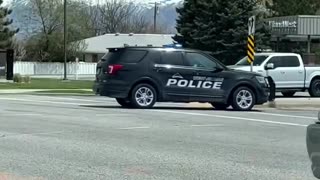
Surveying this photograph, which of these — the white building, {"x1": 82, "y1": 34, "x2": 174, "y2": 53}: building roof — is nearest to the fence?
the white building

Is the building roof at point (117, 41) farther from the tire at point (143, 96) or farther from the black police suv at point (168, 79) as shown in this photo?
the tire at point (143, 96)

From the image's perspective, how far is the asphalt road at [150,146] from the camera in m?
8.50

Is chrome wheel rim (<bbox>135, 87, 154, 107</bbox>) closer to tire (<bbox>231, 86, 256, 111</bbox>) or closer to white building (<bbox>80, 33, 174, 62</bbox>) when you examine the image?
tire (<bbox>231, 86, 256, 111</bbox>)

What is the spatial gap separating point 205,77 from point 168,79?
43.9 inches

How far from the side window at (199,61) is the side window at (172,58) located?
24cm

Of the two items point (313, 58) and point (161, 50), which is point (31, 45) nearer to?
point (313, 58)

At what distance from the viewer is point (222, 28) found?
40.3 meters

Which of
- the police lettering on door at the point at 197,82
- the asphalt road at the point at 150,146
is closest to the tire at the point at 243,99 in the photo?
the police lettering on door at the point at 197,82

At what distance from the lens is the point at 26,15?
7994 cm

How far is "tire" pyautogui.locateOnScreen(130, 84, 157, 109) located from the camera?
18.8m

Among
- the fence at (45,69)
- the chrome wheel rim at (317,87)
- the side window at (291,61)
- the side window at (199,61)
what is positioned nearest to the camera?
the side window at (199,61)

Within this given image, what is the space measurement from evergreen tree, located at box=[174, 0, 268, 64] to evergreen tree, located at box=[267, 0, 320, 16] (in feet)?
61.9

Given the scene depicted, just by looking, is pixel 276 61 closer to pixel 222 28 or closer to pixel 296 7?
pixel 222 28

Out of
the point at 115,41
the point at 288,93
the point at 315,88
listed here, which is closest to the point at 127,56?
the point at 315,88
